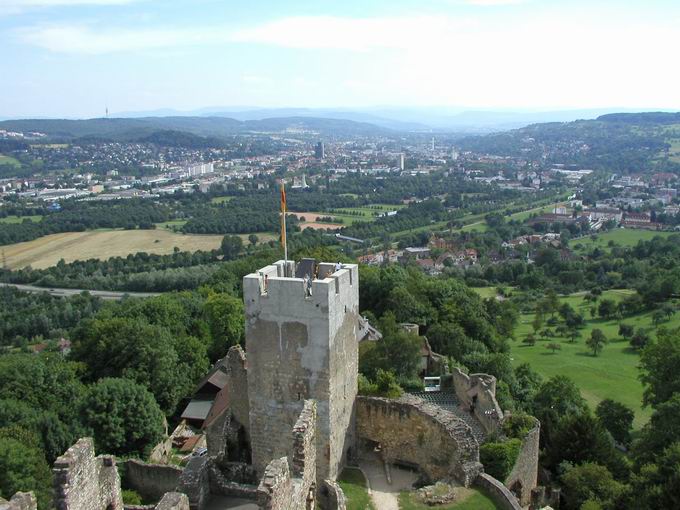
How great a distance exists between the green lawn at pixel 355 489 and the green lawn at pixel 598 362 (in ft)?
93.8

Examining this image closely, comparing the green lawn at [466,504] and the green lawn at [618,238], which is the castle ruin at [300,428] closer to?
the green lawn at [466,504]

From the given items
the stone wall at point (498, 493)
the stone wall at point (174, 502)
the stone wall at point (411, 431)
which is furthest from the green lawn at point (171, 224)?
the stone wall at point (174, 502)

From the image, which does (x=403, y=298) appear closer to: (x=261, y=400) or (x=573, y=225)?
(x=261, y=400)

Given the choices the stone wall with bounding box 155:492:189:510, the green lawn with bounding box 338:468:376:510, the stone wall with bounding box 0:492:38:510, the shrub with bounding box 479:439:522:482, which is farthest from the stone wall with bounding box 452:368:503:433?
the stone wall with bounding box 0:492:38:510

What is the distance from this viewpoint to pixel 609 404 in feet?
118

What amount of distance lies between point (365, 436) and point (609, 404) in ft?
77.2

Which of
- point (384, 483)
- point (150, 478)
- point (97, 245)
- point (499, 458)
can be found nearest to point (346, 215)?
point (97, 245)

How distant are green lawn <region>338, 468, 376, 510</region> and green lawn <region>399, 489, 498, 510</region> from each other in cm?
94

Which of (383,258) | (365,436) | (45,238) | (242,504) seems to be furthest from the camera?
(45,238)

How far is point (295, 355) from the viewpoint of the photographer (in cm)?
1581

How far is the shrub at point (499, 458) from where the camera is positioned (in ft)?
68.8

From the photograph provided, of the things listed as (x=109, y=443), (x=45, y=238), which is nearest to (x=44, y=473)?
(x=109, y=443)

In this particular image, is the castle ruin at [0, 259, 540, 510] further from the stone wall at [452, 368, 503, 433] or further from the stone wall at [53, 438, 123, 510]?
the stone wall at [452, 368, 503, 433]

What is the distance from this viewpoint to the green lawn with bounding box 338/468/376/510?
1608 centimetres
